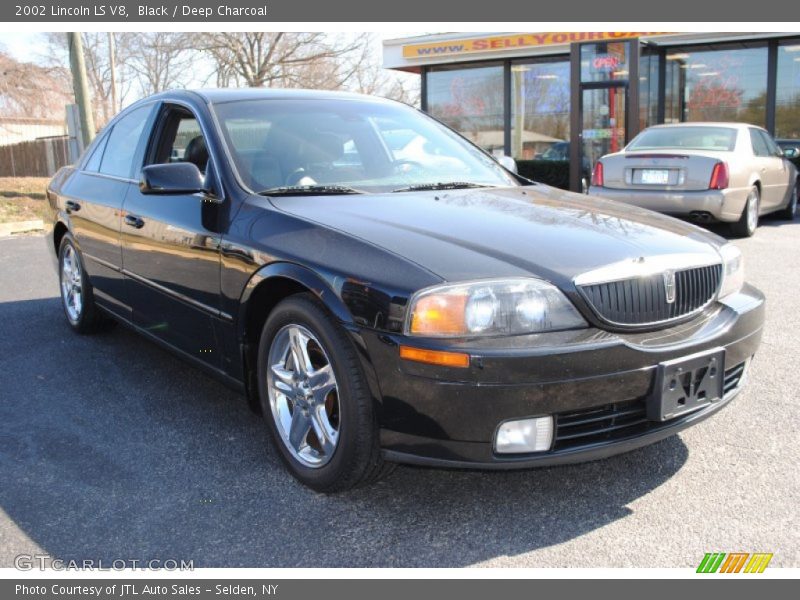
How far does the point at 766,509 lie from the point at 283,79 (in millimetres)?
35010

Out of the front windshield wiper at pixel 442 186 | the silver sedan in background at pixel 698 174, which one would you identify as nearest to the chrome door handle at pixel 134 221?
the front windshield wiper at pixel 442 186

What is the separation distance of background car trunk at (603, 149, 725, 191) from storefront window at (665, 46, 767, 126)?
8.99 m

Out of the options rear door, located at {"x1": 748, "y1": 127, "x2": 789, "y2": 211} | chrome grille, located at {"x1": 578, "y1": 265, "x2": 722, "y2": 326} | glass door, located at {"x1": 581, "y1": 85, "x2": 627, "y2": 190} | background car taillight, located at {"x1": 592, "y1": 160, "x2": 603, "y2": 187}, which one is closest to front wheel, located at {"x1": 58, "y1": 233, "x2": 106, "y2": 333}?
chrome grille, located at {"x1": 578, "y1": 265, "x2": 722, "y2": 326}

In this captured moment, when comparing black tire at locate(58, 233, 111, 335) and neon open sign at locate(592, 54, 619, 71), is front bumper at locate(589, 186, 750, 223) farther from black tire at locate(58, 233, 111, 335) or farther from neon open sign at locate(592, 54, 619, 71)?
black tire at locate(58, 233, 111, 335)

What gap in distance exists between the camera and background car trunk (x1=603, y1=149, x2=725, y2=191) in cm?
902

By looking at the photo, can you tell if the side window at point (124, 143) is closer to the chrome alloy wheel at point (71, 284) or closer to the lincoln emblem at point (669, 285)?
the chrome alloy wheel at point (71, 284)

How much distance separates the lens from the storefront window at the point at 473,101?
19625mm

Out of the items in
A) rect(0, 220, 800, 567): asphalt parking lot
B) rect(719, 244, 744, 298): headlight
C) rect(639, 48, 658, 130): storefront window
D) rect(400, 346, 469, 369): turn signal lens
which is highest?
rect(639, 48, 658, 130): storefront window

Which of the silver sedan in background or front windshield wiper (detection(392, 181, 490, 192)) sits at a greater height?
front windshield wiper (detection(392, 181, 490, 192))

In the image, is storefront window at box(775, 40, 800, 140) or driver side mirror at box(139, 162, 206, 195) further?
storefront window at box(775, 40, 800, 140)

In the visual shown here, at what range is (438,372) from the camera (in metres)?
2.54

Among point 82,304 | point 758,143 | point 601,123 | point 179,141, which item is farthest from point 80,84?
point 758,143

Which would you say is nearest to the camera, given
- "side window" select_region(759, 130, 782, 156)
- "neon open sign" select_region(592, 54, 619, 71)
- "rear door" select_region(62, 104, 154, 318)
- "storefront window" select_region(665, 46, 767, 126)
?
"rear door" select_region(62, 104, 154, 318)
